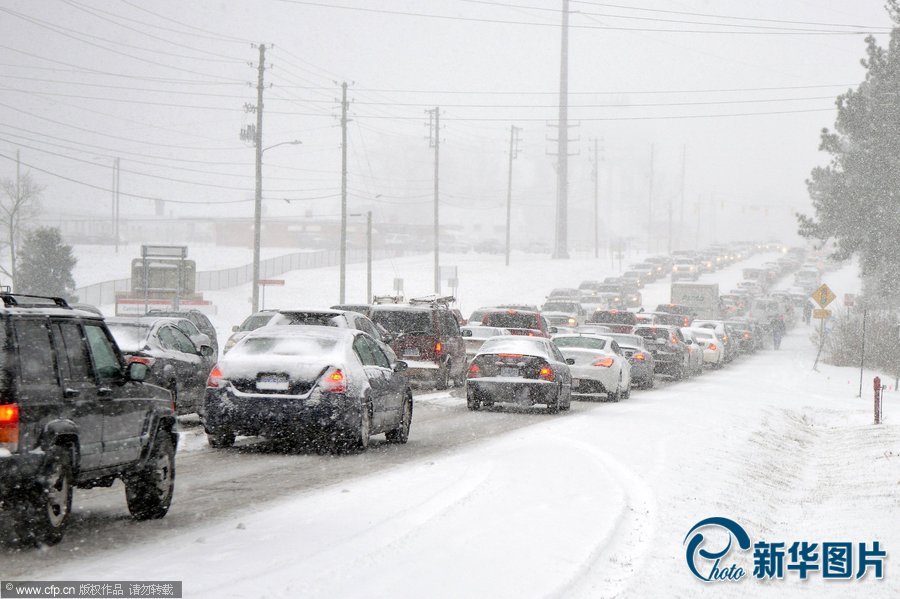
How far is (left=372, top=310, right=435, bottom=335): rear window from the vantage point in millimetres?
27688

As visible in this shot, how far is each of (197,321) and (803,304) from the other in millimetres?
66336

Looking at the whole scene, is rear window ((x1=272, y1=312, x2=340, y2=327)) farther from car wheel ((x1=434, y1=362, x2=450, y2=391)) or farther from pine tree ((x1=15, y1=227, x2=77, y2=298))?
pine tree ((x1=15, y1=227, x2=77, y2=298))

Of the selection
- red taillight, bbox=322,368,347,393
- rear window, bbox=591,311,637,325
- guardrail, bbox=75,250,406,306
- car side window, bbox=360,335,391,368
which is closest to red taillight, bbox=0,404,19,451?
red taillight, bbox=322,368,347,393

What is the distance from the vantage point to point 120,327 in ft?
59.2

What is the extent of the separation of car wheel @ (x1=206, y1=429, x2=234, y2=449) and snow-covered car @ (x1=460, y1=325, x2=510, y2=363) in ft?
53.5

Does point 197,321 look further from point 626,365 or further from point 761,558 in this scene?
point 761,558

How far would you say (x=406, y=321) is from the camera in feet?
90.9

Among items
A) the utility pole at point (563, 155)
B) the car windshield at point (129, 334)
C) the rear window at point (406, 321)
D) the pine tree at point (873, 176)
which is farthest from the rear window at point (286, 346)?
the utility pole at point (563, 155)

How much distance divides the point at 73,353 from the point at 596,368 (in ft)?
63.3

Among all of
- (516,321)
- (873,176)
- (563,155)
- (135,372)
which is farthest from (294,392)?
(563,155)

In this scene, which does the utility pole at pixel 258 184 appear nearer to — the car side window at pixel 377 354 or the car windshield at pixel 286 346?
the car side window at pixel 377 354

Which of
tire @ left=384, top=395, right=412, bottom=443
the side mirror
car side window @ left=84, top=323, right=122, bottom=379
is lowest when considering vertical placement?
tire @ left=384, top=395, right=412, bottom=443

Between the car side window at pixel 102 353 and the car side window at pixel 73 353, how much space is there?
104 millimetres

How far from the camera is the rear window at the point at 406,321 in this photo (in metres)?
27.7
